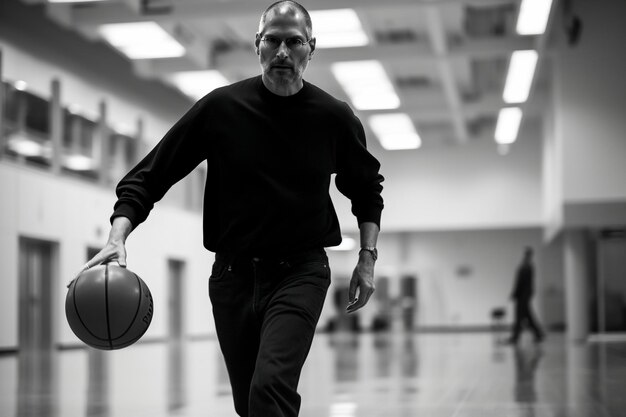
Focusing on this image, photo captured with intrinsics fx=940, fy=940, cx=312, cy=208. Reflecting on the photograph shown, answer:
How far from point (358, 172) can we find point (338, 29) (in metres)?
15.7

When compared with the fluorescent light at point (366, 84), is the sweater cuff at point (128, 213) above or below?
below

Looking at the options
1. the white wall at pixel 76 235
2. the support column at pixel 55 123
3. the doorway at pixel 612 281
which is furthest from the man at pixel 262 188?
the doorway at pixel 612 281

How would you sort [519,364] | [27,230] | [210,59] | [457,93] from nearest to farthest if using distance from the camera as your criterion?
[519,364] < [27,230] < [210,59] < [457,93]

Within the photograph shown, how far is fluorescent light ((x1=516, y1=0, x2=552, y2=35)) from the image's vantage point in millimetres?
16969

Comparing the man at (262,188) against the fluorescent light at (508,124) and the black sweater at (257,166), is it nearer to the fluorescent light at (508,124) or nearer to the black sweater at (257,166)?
the black sweater at (257,166)

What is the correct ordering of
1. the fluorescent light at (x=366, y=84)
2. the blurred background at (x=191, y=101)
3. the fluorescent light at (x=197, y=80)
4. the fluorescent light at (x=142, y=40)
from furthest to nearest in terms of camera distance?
the fluorescent light at (x=197, y=80) < the fluorescent light at (x=366, y=84) < the fluorescent light at (x=142, y=40) < the blurred background at (x=191, y=101)

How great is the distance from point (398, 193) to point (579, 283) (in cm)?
1340

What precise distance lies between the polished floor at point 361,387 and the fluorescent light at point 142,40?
7.14 m

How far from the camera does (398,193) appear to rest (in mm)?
35438

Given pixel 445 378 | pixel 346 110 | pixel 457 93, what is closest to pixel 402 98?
pixel 457 93

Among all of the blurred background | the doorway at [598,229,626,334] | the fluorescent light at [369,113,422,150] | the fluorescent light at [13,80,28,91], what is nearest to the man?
the blurred background

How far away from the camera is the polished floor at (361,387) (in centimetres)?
707

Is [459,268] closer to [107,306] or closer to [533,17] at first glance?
[533,17]

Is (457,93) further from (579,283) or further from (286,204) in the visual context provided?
(286,204)
